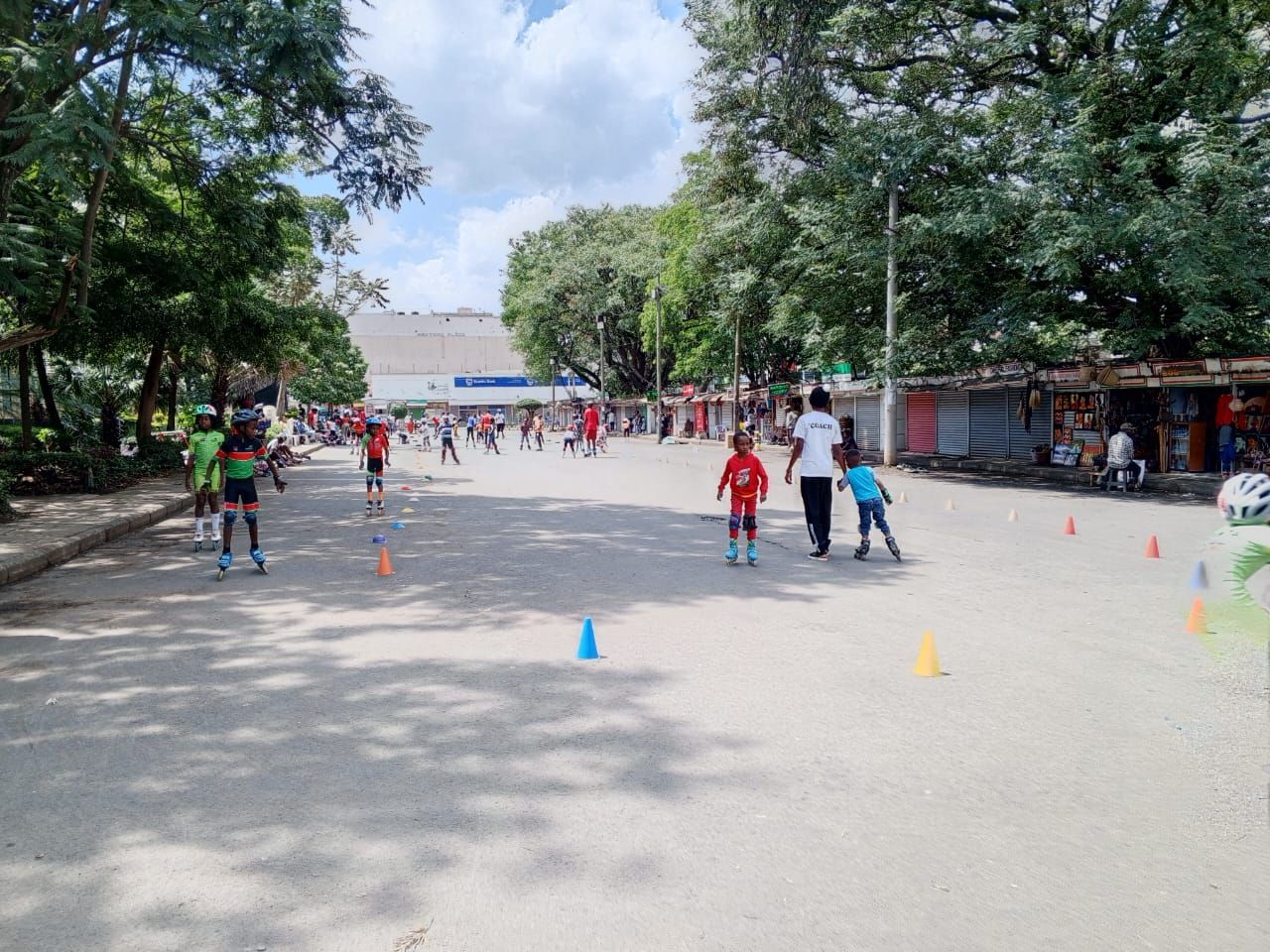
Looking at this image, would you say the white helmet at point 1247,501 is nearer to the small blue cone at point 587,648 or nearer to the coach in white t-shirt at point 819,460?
the small blue cone at point 587,648

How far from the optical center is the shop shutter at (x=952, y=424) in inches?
1214

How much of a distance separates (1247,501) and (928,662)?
263cm

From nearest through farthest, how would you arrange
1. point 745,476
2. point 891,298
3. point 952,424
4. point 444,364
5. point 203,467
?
point 745,476
point 203,467
point 891,298
point 952,424
point 444,364

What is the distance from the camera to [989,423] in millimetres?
29641

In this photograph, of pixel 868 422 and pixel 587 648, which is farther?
pixel 868 422

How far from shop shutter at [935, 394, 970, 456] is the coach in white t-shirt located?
2209 cm

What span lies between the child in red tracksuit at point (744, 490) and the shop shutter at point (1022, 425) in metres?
19.2

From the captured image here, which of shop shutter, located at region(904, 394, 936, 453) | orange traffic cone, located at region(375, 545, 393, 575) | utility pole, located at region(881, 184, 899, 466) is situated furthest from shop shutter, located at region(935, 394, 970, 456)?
orange traffic cone, located at region(375, 545, 393, 575)

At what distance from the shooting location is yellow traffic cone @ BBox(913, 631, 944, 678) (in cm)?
567

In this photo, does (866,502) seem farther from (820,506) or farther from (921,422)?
(921,422)

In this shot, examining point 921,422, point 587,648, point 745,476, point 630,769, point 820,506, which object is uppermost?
point 921,422

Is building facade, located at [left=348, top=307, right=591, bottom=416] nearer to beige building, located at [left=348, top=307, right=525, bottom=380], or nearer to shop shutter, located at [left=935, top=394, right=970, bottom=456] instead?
beige building, located at [left=348, top=307, right=525, bottom=380]

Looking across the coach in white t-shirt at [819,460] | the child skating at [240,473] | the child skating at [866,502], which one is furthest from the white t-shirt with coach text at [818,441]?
the child skating at [240,473]

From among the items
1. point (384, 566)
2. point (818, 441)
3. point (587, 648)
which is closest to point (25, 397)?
point (384, 566)
